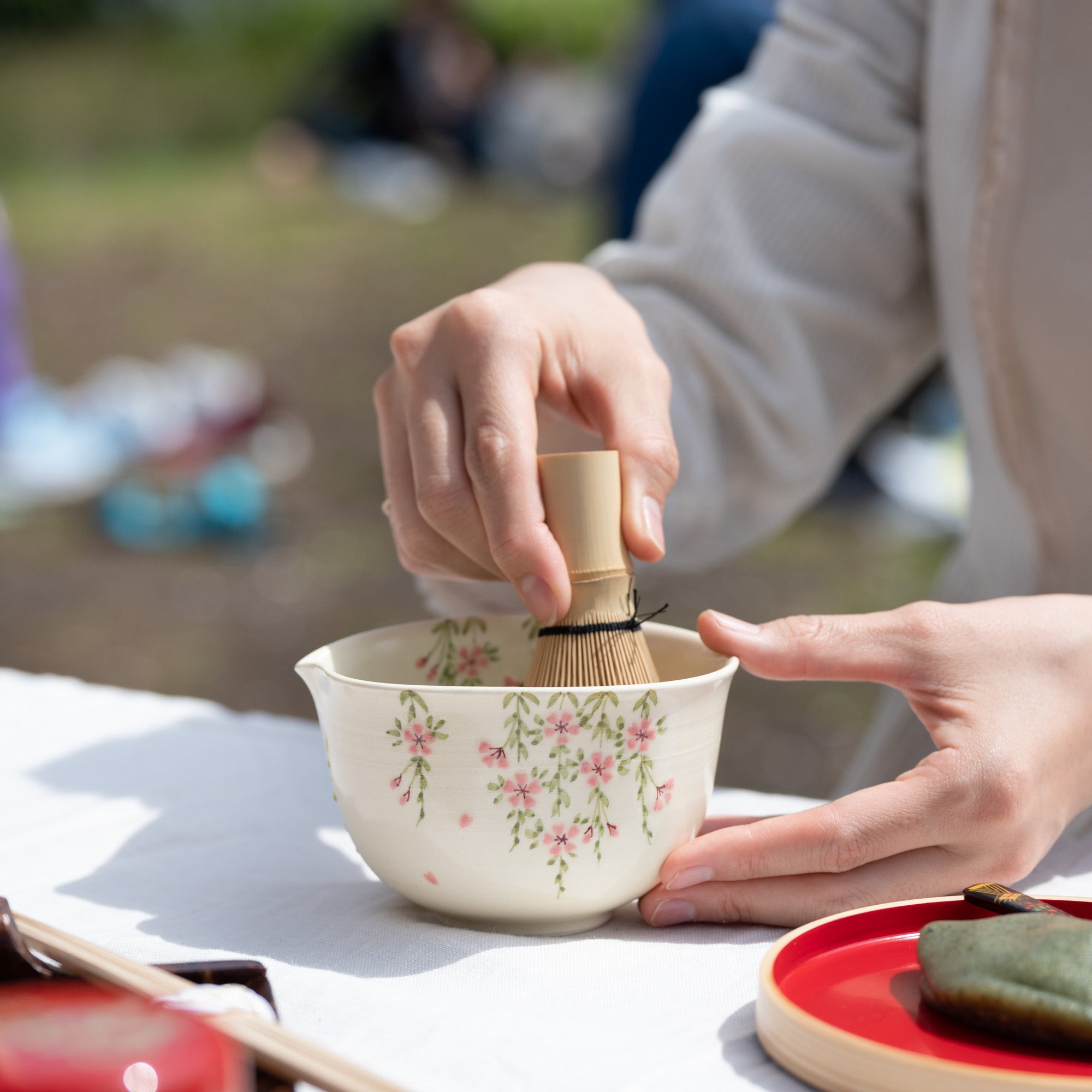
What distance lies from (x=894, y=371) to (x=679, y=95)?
32.5 inches

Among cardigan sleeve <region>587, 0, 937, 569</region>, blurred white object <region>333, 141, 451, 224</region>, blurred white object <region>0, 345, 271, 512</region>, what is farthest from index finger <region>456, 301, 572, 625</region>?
blurred white object <region>333, 141, 451, 224</region>

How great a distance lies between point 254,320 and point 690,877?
524cm

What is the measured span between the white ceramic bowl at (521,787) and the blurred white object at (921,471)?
3.12m

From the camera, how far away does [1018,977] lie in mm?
396

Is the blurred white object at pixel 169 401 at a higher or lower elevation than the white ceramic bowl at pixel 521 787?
lower

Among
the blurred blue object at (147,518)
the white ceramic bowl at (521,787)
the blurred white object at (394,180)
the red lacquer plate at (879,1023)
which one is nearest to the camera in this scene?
the red lacquer plate at (879,1023)

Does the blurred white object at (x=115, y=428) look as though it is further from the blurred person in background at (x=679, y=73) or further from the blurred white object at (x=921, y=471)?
the blurred person in background at (x=679, y=73)

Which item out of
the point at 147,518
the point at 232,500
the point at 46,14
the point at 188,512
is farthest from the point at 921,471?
the point at 46,14

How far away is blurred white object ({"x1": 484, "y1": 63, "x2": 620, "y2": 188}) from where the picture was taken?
759 cm

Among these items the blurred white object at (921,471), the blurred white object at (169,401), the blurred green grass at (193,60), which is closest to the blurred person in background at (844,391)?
→ the blurred white object at (921,471)

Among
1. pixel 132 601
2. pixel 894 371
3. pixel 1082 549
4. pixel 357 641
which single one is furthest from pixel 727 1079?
pixel 132 601

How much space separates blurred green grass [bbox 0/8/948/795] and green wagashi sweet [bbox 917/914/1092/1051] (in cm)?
171

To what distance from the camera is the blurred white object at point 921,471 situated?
3.56 meters

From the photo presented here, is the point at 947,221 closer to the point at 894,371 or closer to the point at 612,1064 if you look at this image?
the point at 894,371
